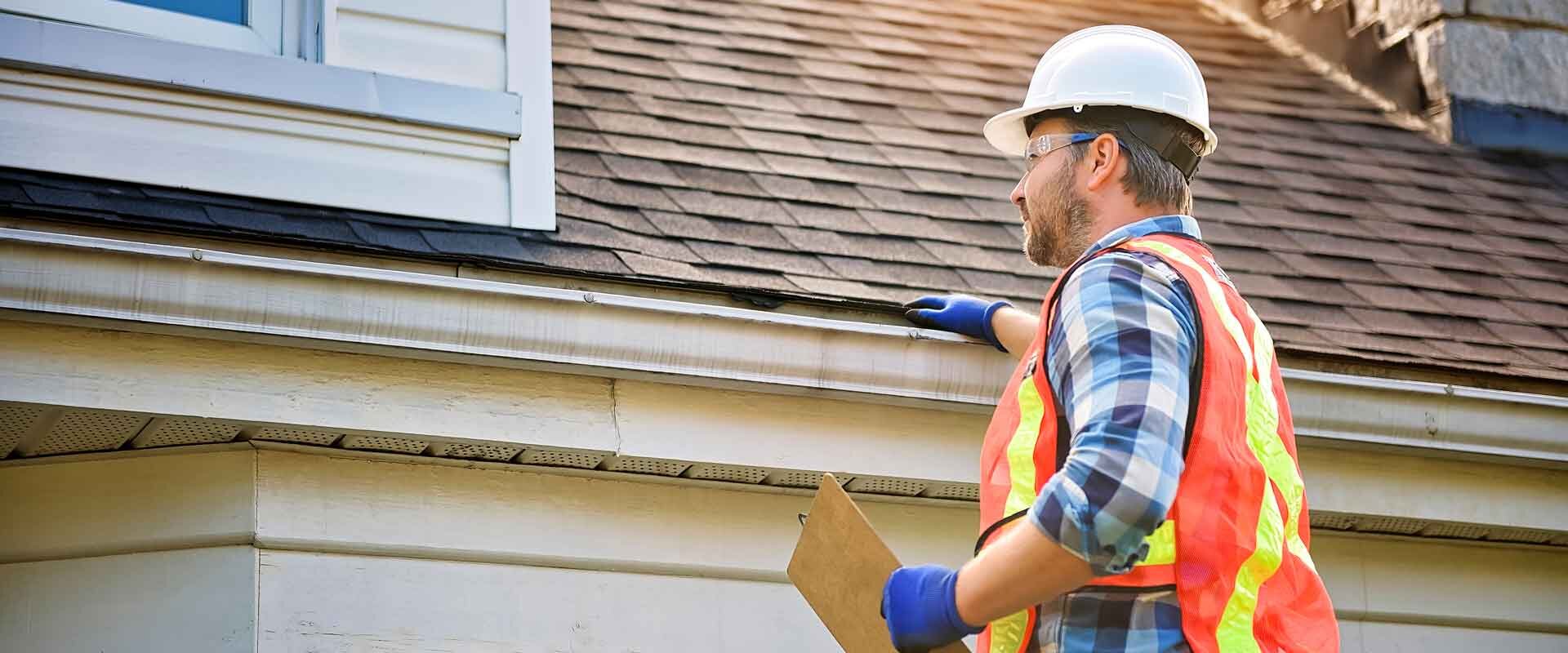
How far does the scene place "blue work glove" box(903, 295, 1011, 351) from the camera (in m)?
3.70

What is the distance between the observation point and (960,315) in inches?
147

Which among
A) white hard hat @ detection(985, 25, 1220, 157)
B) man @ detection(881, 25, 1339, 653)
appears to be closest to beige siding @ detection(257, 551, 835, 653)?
man @ detection(881, 25, 1339, 653)

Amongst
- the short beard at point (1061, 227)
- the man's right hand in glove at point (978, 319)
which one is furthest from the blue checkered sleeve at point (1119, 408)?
the man's right hand in glove at point (978, 319)

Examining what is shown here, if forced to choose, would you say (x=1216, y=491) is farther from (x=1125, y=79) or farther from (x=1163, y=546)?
(x=1125, y=79)

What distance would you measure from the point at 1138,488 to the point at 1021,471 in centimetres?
27

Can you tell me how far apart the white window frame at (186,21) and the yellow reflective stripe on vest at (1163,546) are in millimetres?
2487

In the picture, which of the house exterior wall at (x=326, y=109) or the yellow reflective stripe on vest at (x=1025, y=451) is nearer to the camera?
the yellow reflective stripe on vest at (x=1025, y=451)

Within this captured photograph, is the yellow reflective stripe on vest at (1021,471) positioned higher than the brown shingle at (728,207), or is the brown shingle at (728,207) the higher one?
the brown shingle at (728,207)

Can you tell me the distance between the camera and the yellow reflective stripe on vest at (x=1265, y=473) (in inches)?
96.7

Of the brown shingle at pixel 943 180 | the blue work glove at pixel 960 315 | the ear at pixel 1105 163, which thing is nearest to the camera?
the ear at pixel 1105 163

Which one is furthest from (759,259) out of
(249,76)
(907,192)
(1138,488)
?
(1138,488)

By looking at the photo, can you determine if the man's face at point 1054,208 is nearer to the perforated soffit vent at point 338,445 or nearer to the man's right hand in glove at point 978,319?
the man's right hand in glove at point 978,319

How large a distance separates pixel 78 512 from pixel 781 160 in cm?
202

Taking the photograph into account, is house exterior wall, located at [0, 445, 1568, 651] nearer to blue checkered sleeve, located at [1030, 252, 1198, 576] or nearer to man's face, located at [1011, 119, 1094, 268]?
man's face, located at [1011, 119, 1094, 268]
